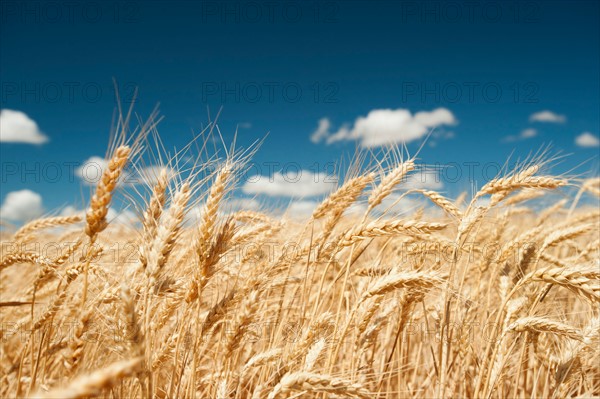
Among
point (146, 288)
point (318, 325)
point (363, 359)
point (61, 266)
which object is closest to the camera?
point (146, 288)

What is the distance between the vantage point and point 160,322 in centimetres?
181

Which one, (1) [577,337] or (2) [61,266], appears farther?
(2) [61,266]

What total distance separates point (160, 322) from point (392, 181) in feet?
5.10

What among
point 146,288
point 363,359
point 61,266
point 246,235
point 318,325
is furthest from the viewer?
point 363,359

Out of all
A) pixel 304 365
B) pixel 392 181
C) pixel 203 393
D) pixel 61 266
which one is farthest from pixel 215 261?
pixel 392 181

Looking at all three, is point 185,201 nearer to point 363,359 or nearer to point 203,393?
point 203,393

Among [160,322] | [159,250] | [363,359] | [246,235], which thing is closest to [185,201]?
[159,250]

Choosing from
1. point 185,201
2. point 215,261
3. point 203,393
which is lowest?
point 203,393

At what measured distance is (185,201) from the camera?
1.61 metres

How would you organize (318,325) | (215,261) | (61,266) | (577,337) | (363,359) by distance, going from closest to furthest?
(215,261), (577,337), (318,325), (61,266), (363,359)

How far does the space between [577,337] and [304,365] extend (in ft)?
4.01

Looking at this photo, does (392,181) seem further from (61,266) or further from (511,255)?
(61,266)

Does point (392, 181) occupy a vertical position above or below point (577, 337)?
above

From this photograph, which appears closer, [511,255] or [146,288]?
[146,288]
